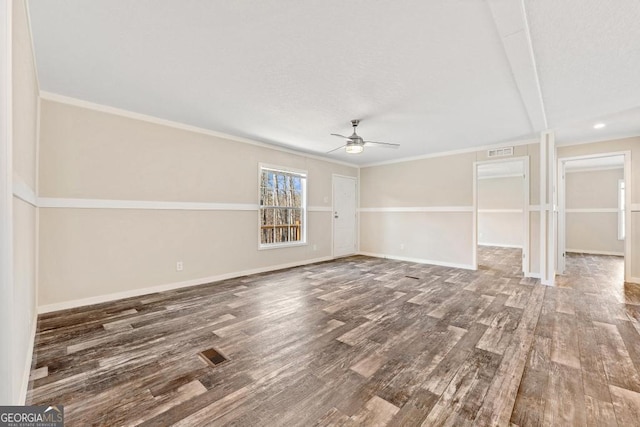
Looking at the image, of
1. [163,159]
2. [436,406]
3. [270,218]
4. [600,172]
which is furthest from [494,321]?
[600,172]

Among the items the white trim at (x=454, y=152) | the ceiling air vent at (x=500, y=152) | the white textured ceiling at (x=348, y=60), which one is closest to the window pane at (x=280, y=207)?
the white textured ceiling at (x=348, y=60)

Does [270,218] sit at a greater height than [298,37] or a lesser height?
lesser

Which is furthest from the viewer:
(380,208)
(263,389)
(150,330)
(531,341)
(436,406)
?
(380,208)

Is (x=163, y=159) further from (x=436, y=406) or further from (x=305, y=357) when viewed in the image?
(x=436, y=406)

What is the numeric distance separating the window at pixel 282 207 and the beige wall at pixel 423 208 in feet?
6.74

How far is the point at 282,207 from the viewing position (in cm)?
536

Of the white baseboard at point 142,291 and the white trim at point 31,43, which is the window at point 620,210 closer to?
the white baseboard at point 142,291

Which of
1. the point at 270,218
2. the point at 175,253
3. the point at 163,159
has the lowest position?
the point at 175,253

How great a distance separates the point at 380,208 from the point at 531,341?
4.62 m

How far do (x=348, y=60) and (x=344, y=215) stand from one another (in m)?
4.70

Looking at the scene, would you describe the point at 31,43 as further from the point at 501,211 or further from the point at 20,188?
the point at 501,211

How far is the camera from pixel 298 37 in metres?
2.02

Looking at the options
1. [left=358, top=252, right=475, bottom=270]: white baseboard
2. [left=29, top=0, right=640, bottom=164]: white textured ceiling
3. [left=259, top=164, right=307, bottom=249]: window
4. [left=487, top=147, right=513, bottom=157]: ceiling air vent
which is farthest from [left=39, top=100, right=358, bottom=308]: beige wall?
[left=487, top=147, right=513, bottom=157]: ceiling air vent

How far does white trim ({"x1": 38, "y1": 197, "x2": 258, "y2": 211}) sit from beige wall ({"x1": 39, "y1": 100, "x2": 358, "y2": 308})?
0.15ft
